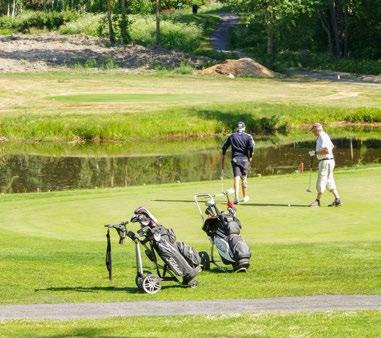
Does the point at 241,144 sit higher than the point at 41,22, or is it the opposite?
the point at 41,22

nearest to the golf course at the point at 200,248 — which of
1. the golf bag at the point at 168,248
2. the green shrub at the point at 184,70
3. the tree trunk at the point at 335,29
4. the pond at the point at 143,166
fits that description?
the golf bag at the point at 168,248

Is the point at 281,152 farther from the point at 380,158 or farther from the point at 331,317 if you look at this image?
the point at 331,317

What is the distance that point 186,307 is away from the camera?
14.9 m

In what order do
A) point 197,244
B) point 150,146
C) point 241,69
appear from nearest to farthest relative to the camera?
point 197,244, point 150,146, point 241,69

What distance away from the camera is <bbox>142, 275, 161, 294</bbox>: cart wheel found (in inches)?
632

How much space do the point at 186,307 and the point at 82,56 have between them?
7499cm

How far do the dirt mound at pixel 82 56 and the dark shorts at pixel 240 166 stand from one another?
183 ft

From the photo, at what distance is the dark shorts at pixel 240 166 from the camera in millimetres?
26812

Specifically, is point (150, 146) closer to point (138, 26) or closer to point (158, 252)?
point (158, 252)

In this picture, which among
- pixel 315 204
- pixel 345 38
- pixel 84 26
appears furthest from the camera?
pixel 84 26

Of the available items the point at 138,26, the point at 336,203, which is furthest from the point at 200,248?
the point at 138,26

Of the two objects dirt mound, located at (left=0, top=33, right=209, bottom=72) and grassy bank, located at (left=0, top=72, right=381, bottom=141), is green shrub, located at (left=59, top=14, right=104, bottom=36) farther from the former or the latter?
grassy bank, located at (left=0, top=72, right=381, bottom=141)

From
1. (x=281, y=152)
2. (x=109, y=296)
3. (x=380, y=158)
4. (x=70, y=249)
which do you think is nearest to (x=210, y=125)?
(x=281, y=152)

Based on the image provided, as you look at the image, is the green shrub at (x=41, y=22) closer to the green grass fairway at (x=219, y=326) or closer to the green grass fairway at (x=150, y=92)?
the green grass fairway at (x=150, y=92)
